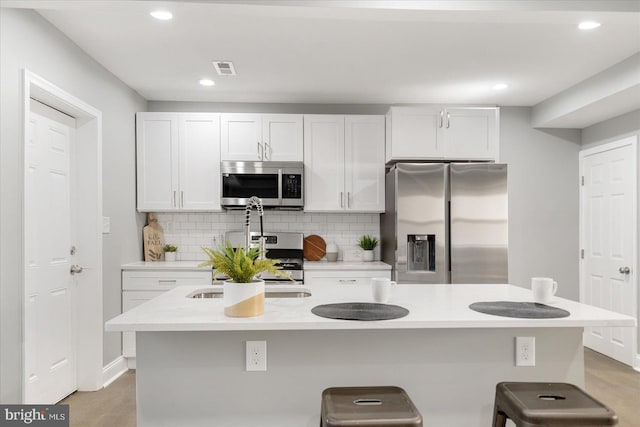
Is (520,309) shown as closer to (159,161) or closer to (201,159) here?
(201,159)

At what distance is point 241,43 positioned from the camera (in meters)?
3.13

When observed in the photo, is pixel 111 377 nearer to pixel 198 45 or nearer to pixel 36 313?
pixel 36 313

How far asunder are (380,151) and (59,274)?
298cm

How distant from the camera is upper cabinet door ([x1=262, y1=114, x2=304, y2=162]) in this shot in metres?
4.38

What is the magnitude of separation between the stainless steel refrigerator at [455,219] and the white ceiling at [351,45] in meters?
0.85

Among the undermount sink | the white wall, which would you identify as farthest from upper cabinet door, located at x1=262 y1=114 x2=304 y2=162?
the white wall

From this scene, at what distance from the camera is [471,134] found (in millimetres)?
4305

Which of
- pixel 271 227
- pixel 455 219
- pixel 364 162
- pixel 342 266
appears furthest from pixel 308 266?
pixel 455 219

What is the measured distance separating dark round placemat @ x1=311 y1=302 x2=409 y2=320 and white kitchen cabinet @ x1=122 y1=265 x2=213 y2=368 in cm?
238

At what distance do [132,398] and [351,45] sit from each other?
3.04m

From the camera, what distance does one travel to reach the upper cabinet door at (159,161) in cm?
432

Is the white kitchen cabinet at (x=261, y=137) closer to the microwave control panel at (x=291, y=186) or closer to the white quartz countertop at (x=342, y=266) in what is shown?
the microwave control panel at (x=291, y=186)

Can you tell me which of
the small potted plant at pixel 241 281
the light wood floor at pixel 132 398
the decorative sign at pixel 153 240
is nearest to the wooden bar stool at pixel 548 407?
the small potted plant at pixel 241 281

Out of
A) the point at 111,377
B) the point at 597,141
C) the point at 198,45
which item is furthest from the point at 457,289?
the point at 597,141
